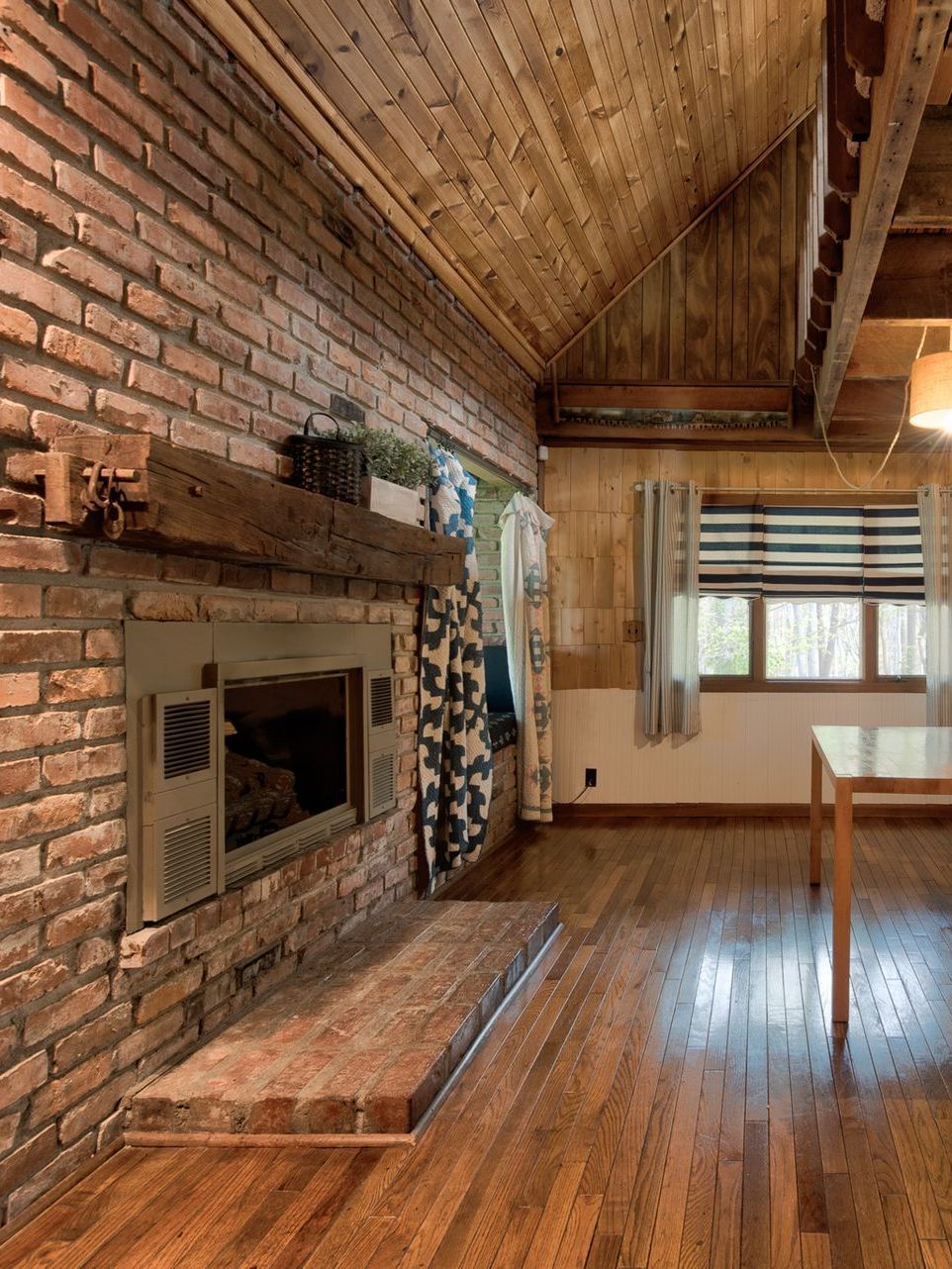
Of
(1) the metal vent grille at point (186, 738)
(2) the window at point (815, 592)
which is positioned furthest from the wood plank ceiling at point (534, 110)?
(2) the window at point (815, 592)

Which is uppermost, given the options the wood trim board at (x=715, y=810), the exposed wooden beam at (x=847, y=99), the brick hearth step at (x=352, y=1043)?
the exposed wooden beam at (x=847, y=99)

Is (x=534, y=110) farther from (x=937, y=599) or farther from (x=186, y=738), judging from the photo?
(x=937, y=599)

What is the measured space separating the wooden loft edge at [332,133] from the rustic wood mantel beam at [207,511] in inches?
43.4

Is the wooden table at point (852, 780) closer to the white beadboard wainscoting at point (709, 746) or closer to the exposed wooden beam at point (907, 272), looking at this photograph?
the exposed wooden beam at point (907, 272)

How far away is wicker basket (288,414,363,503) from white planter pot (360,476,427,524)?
0.16 meters

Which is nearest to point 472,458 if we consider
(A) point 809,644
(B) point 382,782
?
(B) point 382,782

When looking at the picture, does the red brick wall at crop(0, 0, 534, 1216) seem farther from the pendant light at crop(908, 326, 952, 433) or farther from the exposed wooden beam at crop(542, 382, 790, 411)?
the exposed wooden beam at crop(542, 382, 790, 411)

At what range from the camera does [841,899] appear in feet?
10.7

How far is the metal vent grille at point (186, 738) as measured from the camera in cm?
245

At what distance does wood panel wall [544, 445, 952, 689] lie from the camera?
6.80 metres

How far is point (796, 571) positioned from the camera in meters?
6.80

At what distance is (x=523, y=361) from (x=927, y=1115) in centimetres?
461

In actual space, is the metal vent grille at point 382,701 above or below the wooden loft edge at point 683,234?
below

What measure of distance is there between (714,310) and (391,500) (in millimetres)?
4058
